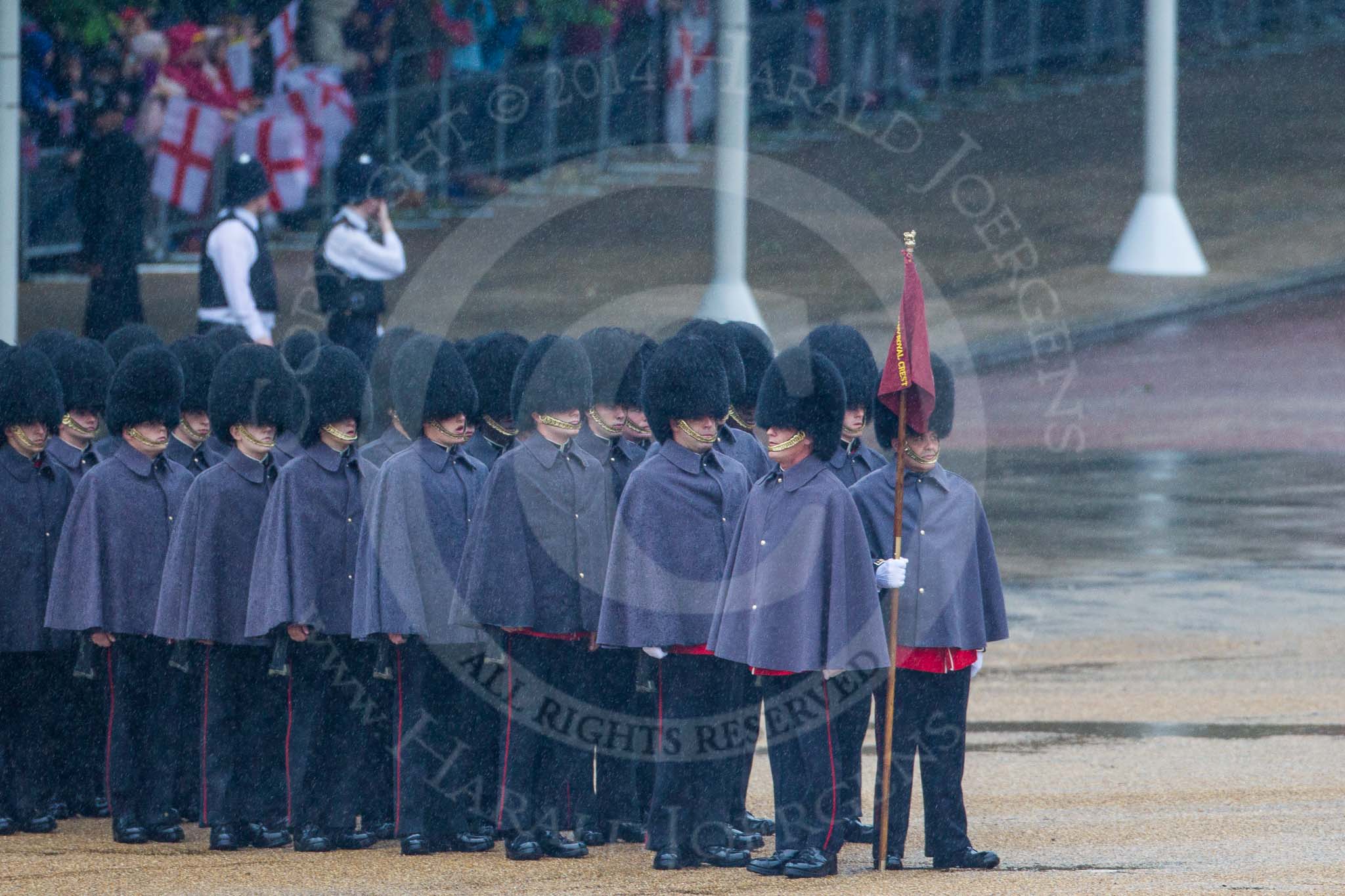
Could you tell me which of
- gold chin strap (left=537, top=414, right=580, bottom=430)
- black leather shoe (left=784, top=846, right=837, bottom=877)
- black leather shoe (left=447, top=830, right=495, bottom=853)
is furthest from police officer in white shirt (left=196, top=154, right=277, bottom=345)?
black leather shoe (left=784, top=846, right=837, bottom=877)

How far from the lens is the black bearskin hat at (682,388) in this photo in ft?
24.9

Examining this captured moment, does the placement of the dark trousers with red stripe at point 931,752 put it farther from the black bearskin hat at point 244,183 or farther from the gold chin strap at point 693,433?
the black bearskin hat at point 244,183

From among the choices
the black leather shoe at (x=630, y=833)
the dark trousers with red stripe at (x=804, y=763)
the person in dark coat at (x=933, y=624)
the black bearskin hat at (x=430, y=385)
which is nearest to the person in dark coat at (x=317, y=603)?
the black bearskin hat at (x=430, y=385)

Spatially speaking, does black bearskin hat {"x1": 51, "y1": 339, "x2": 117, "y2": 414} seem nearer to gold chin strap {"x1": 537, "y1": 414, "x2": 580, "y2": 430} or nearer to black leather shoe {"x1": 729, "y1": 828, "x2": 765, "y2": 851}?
gold chin strap {"x1": 537, "y1": 414, "x2": 580, "y2": 430}

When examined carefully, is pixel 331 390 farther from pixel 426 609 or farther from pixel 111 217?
pixel 111 217

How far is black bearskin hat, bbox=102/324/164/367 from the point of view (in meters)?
9.09

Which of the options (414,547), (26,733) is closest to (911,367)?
(414,547)

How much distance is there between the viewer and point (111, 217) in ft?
48.6

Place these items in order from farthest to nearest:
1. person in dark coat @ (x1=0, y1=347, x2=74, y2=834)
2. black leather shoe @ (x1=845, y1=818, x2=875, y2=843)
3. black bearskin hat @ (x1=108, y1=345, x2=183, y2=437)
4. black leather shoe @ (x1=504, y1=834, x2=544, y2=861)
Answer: black bearskin hat @ (x1=108, y1=345, x2=183, y2=437)
person in dark coat @ (x1=0, y1=347, x2=74, y2=834)
black leather shoe @ (x1=845, y1=818, x2=875, y2=843)
black leather shoe @ (x1=504, y1=834, x2=544, y2=861)

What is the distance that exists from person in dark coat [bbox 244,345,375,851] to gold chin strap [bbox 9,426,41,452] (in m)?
1.01

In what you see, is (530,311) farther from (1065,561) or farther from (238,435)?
(238,435)

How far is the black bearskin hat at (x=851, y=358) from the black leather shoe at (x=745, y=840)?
168 cm

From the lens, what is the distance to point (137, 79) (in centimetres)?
1906

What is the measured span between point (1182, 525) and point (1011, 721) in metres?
3.99
